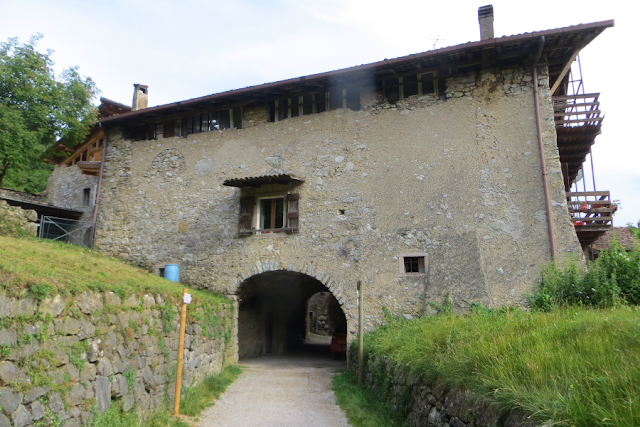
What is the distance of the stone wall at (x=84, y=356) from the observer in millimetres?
4473

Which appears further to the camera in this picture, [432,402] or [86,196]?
[86,196]

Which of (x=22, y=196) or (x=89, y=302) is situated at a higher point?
(x=22, y=196)

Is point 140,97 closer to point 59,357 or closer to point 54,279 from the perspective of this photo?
point 54,279

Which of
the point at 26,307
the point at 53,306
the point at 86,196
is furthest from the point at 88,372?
the point at 86,196

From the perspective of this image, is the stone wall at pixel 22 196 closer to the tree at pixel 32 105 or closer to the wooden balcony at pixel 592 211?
the tree at pixel 32 105

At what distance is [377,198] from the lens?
1209 cm

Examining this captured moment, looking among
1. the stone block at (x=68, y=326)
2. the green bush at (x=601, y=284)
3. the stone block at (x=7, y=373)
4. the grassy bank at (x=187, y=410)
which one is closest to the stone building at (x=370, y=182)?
the green bush at (x=601, y=284)

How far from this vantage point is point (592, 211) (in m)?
11.4

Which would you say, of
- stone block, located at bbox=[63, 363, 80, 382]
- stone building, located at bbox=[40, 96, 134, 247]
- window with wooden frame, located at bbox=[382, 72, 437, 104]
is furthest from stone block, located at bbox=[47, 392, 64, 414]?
stone building, located at bbox=[40, 96, 134, 247]

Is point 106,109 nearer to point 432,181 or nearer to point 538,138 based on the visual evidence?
point 432,181

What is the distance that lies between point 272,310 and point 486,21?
12.5m

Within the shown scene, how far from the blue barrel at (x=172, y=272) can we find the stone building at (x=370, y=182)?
340 mm

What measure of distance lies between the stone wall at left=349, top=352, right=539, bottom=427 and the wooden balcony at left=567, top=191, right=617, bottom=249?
23.0 feet

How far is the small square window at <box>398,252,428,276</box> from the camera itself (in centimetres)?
1142
